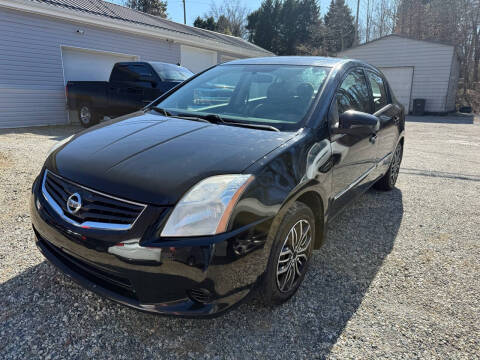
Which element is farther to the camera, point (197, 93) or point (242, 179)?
point (197, 93)

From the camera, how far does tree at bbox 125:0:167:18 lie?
36156 millimetres

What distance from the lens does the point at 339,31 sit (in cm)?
3578

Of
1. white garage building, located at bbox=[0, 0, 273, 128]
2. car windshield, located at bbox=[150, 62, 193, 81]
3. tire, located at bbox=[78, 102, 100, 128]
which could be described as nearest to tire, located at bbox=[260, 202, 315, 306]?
car windshield, located at bbox=[150, 62, 193, 81]

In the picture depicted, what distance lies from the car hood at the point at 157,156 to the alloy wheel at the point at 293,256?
589 mm

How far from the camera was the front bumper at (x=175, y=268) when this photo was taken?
1.67m

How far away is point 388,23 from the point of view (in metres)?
33.0

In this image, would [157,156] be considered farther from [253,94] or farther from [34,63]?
[34,63]

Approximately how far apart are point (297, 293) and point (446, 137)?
10556mm

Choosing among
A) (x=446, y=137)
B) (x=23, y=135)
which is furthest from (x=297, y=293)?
(x=446, y=137)

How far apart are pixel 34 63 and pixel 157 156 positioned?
382 inches

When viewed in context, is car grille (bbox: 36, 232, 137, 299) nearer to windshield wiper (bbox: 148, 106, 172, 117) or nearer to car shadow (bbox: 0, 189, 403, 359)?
car shadow (bbox: 0, 189, 403, 359)

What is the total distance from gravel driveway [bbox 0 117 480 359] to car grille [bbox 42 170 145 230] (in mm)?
688

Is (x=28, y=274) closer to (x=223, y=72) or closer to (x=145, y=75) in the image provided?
(x=223, y=72)

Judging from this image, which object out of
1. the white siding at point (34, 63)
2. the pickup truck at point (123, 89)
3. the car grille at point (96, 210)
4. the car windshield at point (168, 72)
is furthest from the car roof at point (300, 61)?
the white siding at point (34, 63)
